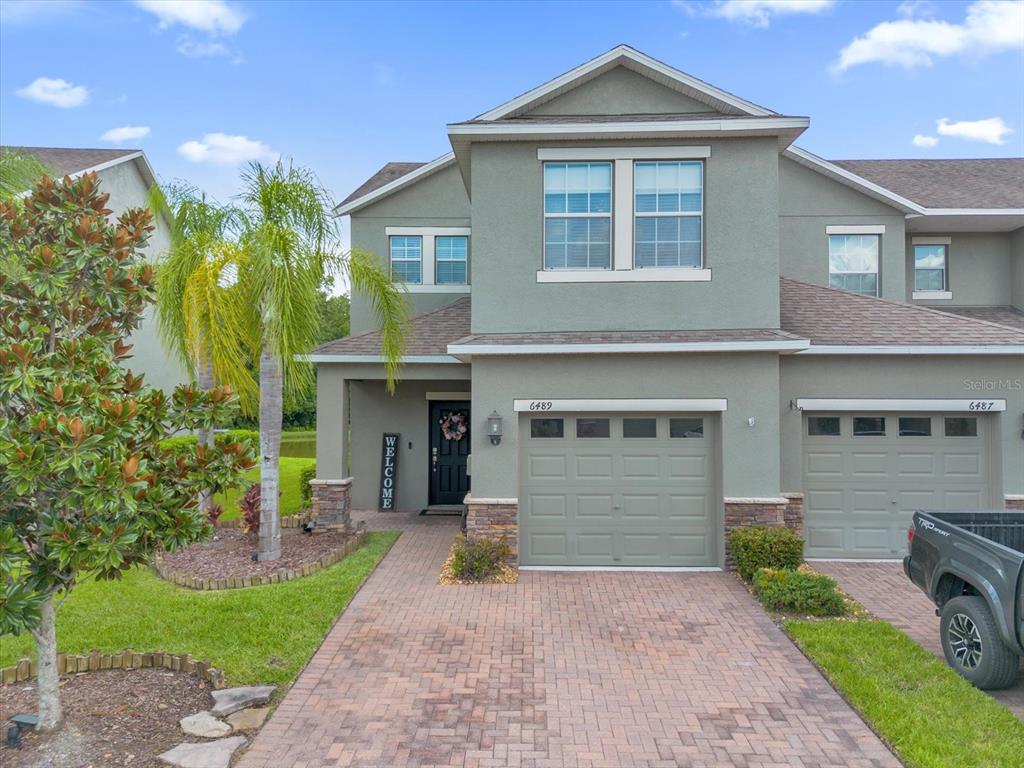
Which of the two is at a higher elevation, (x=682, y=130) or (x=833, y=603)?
(x=682, y=130)

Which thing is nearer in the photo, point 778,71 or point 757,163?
point 757,163

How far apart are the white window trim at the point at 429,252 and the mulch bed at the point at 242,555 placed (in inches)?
225

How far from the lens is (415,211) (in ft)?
47.1

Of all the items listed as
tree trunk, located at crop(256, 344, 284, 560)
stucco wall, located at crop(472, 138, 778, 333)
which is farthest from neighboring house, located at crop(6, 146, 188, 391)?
stucco wall, located at crop(472, 138, 778, 333)

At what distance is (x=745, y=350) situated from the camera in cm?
916

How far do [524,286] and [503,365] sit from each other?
1.25 m

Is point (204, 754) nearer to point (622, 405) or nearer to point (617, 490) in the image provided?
point (617, 490)

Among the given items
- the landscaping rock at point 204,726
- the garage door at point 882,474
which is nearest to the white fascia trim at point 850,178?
the garage door at point 882,474

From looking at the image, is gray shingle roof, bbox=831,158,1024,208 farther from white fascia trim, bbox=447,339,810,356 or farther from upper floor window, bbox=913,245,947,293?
white fascia trim, bbox=447,339,810,356

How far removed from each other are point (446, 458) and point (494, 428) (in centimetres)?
522

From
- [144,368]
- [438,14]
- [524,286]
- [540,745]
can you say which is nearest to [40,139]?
[144,368]

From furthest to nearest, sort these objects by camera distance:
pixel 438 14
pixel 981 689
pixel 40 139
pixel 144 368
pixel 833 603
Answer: pixel 40 139 < pixel 144 368 < pixel 438 14 < pixel 833 603 < pixel 981 689

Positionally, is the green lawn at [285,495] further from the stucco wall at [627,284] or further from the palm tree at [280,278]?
the stucco wall at [627,284]

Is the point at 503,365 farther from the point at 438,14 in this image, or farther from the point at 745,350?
the point at 438,14
